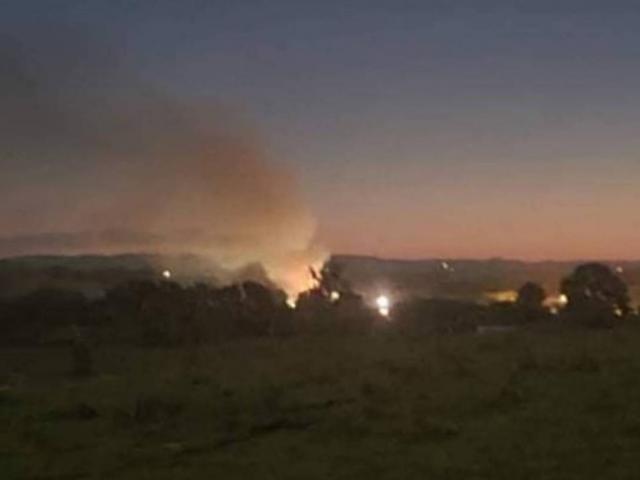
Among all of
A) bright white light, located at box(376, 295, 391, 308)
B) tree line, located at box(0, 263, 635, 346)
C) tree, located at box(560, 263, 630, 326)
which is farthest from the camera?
bright white light, located at box(376, 295, 391, 308)

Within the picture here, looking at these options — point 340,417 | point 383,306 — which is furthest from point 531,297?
point 340,417

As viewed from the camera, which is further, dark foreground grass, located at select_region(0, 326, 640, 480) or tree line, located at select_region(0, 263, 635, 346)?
tree line, located at select_region(0, 263, 635, 346)

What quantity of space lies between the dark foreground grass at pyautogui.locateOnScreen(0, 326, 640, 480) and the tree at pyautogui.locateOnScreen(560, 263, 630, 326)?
1375 cm

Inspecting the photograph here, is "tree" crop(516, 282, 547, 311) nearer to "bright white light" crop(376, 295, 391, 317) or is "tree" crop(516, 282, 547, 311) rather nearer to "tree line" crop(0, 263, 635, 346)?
"tree line" crop(0, 263, 635, 346)

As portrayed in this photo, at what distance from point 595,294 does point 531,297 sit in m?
6.89

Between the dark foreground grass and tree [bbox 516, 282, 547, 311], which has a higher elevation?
tree [bbox 516, 282, 547, 311]

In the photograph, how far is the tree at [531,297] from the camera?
60881mm

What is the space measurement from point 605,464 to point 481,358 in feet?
54.4

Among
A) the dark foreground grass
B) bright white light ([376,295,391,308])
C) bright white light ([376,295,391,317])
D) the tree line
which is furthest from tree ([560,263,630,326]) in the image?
the dark foreground grass

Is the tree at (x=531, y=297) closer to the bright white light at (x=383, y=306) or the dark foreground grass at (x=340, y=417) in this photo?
the bright white light at (x=383, y=306)

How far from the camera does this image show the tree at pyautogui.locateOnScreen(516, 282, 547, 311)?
60.9 meters

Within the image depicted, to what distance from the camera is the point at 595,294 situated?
55.7m

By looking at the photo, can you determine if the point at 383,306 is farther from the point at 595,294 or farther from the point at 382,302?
the point at 595,294

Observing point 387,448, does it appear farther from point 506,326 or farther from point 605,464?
point 506,326
